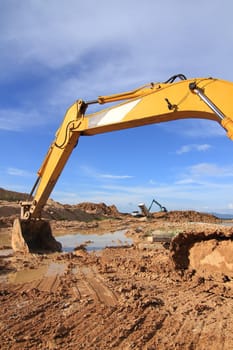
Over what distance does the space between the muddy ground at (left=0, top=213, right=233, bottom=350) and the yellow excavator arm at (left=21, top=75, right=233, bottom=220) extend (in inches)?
74.5

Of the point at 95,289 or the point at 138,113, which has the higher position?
the point at 138,113

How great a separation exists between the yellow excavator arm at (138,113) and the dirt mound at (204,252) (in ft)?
5.90

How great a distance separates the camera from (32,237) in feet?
34.2

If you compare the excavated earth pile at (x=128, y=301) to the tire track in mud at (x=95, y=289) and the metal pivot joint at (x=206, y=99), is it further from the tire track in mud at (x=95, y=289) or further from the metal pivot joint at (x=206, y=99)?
the metal pivot joint at (x=206, y=99)

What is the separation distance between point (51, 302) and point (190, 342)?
6.34ft

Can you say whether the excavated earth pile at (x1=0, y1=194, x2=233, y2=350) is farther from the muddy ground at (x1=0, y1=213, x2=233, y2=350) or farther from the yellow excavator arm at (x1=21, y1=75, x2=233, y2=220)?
the yellow excavator arm at (x1=21, y1=75, x2=233, y2=220)

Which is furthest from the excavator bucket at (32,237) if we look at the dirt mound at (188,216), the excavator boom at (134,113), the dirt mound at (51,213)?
the dirt mound at (188,216)

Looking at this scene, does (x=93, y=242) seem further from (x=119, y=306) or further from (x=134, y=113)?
(x=119, y=306)

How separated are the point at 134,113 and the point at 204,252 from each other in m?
3.05

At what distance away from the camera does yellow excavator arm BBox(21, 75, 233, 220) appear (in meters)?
5.43

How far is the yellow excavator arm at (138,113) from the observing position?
543cm

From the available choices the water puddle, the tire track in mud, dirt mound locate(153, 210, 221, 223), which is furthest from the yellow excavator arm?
dirt mound locate(153, 210, 221, 223)

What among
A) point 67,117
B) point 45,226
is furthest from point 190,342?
point 45,226

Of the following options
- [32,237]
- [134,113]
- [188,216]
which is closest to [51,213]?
[188,216]
